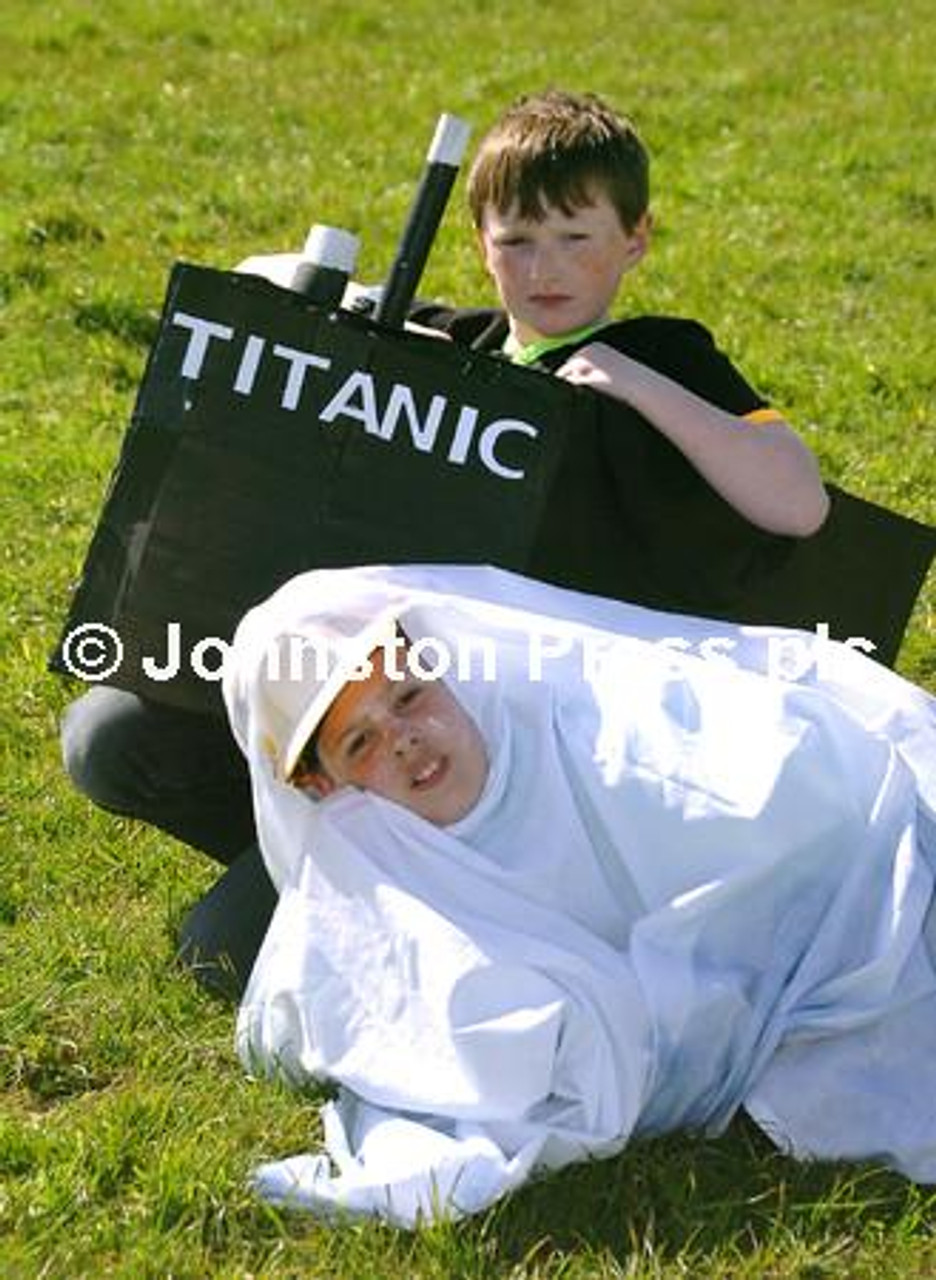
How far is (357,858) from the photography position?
3.86 metres

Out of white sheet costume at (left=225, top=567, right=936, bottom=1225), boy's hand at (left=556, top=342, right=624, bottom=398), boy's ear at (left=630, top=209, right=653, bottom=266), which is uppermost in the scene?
boy's ear at (left=630, top=209, right=653, bottom=266)

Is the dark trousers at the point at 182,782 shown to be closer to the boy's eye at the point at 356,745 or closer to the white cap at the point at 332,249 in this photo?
the boy's eye at the point at 356,745

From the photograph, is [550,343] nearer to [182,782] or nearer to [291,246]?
[182,782]

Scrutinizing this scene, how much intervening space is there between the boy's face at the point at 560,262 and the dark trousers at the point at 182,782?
962 millimetres

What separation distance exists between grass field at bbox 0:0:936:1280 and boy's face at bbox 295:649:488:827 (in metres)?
0.52

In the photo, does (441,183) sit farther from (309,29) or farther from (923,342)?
(309,29)

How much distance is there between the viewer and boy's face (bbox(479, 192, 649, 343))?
442cm

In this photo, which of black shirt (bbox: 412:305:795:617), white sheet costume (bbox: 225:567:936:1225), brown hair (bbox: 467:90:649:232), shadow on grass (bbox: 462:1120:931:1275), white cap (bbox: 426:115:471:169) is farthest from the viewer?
brown hair (bbox: 467:90:649:232)

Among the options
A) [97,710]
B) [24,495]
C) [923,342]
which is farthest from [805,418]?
[97,710]

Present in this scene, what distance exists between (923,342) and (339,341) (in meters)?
4.30

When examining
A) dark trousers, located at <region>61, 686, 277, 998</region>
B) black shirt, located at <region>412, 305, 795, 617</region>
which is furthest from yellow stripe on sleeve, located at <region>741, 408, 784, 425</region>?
dark trousers, located at <region>61, 686, 277, 998</region>

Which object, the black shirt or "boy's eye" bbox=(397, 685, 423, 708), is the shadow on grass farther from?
the black shirt

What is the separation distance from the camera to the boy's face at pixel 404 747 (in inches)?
151

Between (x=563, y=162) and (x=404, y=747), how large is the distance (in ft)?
3.82
